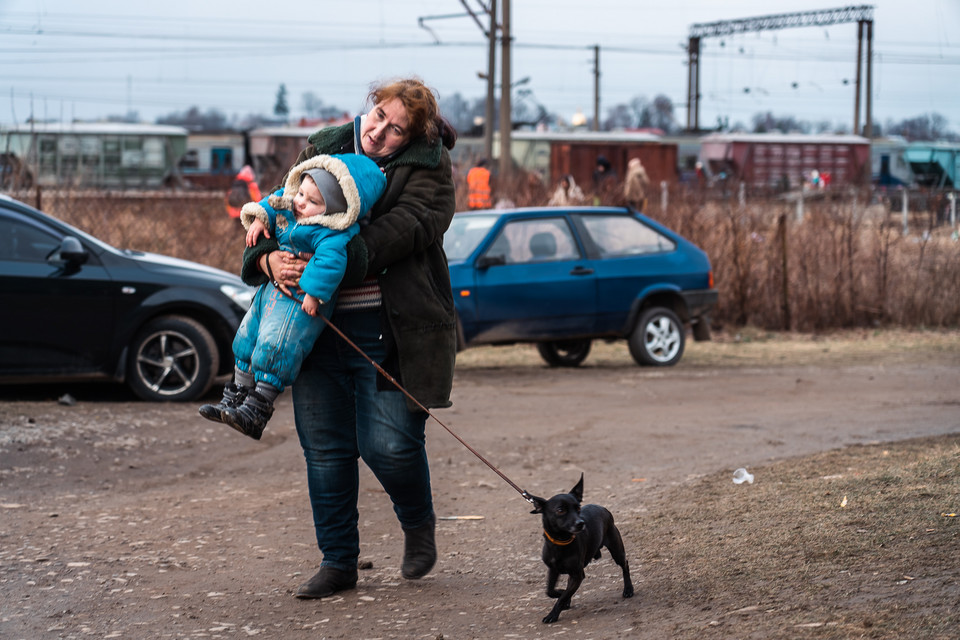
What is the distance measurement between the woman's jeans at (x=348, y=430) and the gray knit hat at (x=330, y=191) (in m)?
0.42

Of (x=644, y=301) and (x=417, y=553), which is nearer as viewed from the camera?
(x=417, y=553)

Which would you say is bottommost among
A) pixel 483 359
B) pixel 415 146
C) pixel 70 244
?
pixel 483 359

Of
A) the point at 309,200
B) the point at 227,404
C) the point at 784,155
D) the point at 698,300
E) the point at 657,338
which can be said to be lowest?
the point at 657,338

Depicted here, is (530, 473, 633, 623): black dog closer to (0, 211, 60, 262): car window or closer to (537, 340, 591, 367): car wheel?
(0, 211, 60, 262): car window

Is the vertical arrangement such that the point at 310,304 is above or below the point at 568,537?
above

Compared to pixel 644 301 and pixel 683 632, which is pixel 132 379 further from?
pixel 683 632

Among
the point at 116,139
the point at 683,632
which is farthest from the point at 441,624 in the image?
the point at 116,139

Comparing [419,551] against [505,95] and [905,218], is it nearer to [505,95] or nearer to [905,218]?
[905,218]

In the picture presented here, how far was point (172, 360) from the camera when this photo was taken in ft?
29.9

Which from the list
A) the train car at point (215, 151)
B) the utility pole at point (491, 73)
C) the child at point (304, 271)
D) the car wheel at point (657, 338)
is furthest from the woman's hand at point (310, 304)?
the train car at point (215, 151)

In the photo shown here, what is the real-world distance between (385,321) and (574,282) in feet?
24.2

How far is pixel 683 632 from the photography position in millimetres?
3506

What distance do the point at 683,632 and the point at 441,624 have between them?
83 centimetres

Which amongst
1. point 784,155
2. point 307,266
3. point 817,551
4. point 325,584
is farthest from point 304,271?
point 784,155
